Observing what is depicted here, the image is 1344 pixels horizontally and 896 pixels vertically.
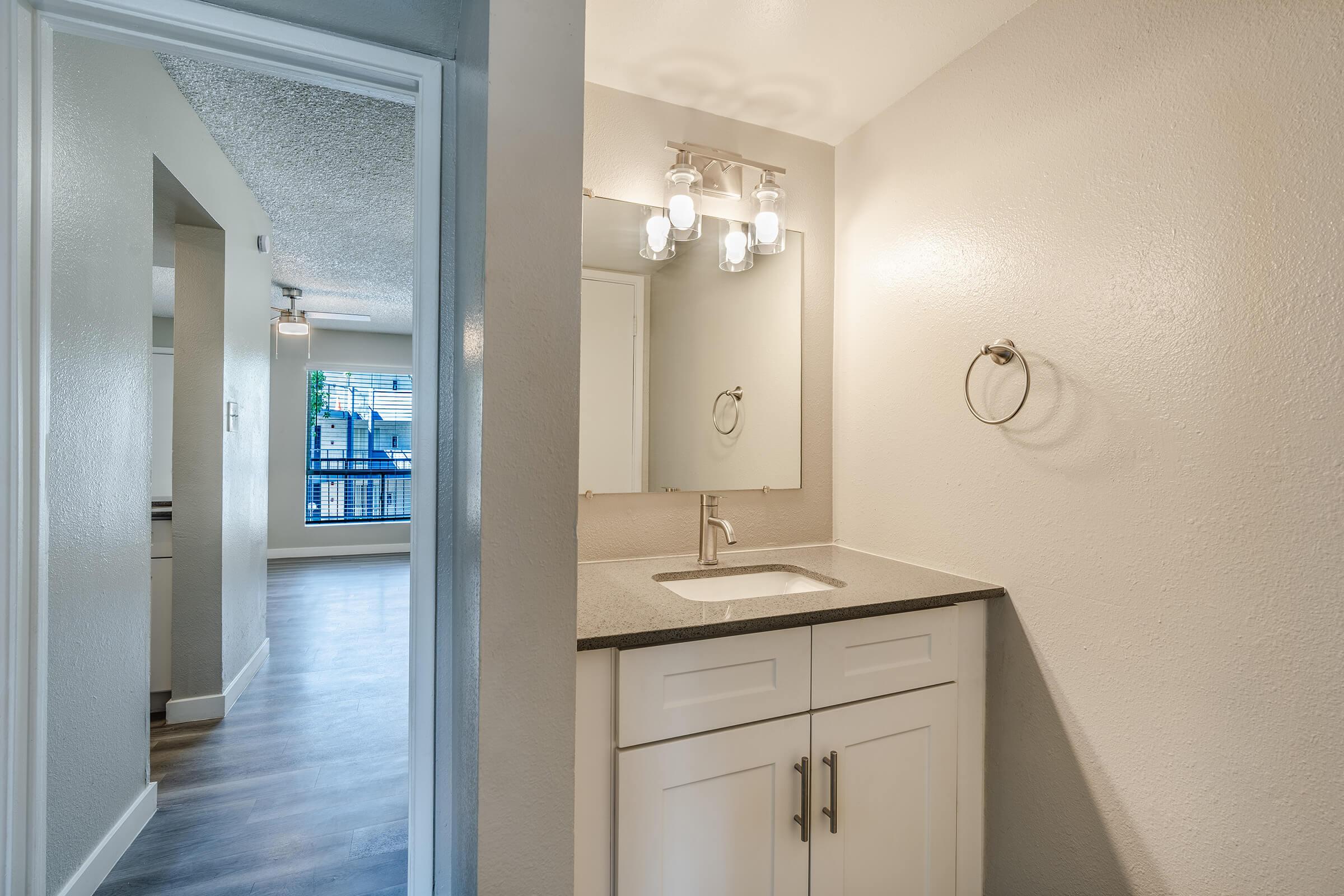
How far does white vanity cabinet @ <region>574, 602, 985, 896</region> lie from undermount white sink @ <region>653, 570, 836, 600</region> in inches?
12.3

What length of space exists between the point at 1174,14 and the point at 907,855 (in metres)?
1.79

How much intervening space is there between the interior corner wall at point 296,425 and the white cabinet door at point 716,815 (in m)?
6.15

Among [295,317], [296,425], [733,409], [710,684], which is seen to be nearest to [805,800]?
[710,684]

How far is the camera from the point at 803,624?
1260mm

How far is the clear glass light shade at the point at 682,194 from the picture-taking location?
173 centimetres

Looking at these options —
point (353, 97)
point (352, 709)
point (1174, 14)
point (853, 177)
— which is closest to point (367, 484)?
point (352, 709)

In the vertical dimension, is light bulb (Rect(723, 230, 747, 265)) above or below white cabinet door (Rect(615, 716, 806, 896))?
above

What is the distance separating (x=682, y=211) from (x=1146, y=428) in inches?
48.6

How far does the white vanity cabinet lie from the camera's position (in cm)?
111

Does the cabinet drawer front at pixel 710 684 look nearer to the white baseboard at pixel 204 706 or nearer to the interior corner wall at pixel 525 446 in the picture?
the interior corner wall at pixel 525 446

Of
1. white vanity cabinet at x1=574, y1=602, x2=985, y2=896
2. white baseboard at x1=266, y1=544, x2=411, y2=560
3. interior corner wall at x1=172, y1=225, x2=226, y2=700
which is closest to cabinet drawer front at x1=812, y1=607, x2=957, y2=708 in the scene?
white vanity cabinet at x1=574, y1=602, x2=985, y2=896

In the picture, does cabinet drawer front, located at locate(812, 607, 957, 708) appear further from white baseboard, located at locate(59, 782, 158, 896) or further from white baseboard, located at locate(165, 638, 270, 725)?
white baseboard, located at locate(165, 638, 270, 725)

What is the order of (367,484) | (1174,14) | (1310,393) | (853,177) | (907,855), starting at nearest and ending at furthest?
(1310,393), (1174,14), (907,855), (853,177), (367,484)

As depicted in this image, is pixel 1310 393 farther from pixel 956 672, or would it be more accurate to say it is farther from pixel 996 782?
pixel 996 782
